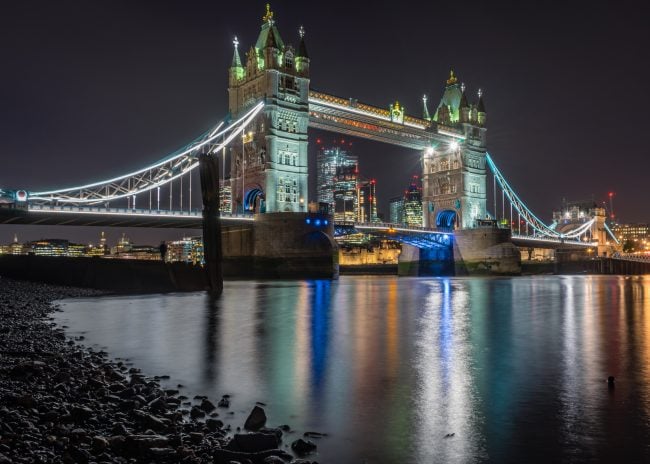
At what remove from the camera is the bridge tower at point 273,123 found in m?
54.0

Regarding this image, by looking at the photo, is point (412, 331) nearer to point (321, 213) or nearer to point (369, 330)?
point (369, 330)

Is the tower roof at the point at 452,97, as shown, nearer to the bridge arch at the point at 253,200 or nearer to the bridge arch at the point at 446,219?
the bridge arch at the point at 446,219

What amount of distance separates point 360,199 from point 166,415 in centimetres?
16756

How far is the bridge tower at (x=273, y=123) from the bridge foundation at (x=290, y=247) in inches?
177

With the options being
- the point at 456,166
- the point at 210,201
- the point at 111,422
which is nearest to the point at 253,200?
the point at 210,201

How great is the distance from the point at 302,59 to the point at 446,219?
36504 millimetres

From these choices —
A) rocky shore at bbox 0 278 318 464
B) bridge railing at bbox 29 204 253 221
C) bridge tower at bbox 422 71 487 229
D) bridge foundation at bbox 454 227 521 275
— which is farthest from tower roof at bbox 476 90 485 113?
rocky shore at bbox 0 278 318 464

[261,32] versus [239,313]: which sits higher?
[261,32]

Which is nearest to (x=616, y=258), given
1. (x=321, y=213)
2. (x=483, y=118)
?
(x=483, y=118)

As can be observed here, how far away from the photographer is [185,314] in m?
19.4

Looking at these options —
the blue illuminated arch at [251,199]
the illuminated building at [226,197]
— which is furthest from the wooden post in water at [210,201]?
the illuminated building at [226,197]

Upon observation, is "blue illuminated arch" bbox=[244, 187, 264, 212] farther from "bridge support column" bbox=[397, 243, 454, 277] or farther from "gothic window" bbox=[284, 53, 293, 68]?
"bridge support column" bbox=[397, 243, 454, 277]

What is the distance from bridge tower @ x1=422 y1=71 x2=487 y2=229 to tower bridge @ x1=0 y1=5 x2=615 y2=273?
0.52 feet

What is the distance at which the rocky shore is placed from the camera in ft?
16.0
